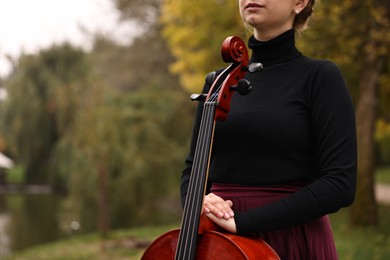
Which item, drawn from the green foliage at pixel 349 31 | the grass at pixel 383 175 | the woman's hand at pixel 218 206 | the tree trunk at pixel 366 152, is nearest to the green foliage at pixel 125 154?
the tree trunk at pixel 366 152

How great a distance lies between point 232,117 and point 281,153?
175 millimetres

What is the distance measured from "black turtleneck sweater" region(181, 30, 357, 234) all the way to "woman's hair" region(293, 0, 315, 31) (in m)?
0.06

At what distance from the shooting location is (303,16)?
1728 mm

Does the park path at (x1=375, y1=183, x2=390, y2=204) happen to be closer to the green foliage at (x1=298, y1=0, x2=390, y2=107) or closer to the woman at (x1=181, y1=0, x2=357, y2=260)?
the green foliage at (x1=298, y1=0, x2=390, y2=107)

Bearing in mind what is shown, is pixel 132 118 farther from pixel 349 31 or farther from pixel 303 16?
pixel 303 16

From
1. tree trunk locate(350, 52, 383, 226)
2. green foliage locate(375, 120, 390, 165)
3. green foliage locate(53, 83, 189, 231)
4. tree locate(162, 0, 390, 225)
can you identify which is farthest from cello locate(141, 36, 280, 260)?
green foliage locate(375, 120, 390, 165)

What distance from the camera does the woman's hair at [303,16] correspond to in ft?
5.60

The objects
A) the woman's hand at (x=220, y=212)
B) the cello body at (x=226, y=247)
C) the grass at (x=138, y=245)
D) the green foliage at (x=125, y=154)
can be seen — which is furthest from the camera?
the green foliage at (x=125, y=154)

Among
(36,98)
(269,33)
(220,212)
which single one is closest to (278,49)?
(269,33)

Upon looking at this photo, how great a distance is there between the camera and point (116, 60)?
2052cm

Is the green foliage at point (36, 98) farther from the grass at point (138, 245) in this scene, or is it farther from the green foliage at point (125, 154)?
the grass at point (138, 245)

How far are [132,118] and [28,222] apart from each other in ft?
21.7

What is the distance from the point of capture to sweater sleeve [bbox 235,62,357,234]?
1489 millimetres

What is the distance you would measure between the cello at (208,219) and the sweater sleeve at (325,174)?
0.07 metres
